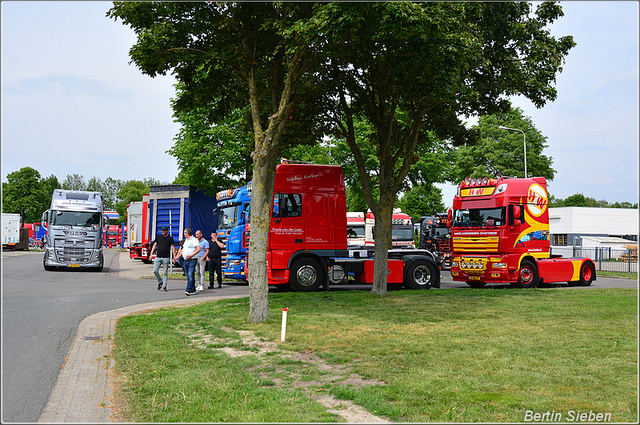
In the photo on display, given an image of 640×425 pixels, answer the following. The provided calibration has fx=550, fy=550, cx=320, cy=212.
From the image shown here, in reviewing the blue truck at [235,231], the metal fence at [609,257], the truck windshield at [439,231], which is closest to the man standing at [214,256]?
the blue truck at [235,231]

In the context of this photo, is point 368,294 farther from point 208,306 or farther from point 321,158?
point 321,158

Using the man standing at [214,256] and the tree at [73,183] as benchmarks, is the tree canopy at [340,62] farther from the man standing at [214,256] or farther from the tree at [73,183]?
the tree at [73,183]

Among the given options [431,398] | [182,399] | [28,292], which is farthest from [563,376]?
[28,292]

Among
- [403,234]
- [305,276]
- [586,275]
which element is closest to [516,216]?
[586,275]

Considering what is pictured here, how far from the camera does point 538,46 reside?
14.7 metres

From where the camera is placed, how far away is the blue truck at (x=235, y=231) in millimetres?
18484

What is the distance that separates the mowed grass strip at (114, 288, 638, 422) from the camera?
5297 millimetres

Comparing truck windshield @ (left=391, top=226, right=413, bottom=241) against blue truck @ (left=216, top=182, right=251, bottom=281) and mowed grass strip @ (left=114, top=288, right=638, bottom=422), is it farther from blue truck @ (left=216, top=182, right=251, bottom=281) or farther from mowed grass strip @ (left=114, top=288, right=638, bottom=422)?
mowed grass strip @ (left=114, top=288, right=638, bottom=422)

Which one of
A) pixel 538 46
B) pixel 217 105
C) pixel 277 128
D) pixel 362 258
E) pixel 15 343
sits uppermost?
pixel 538 46

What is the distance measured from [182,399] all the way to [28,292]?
1293 cm

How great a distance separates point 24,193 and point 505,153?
6416 centimetres

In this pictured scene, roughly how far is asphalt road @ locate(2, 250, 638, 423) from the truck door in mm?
1949

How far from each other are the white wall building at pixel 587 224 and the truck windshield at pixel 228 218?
42288 mm

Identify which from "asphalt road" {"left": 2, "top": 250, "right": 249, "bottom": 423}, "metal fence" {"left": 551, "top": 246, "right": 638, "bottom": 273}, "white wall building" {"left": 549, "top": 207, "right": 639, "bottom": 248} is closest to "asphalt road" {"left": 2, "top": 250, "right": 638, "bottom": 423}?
"asphalt road" {"left": 2, "top": 250, "right": 249, "bottom": 423}
